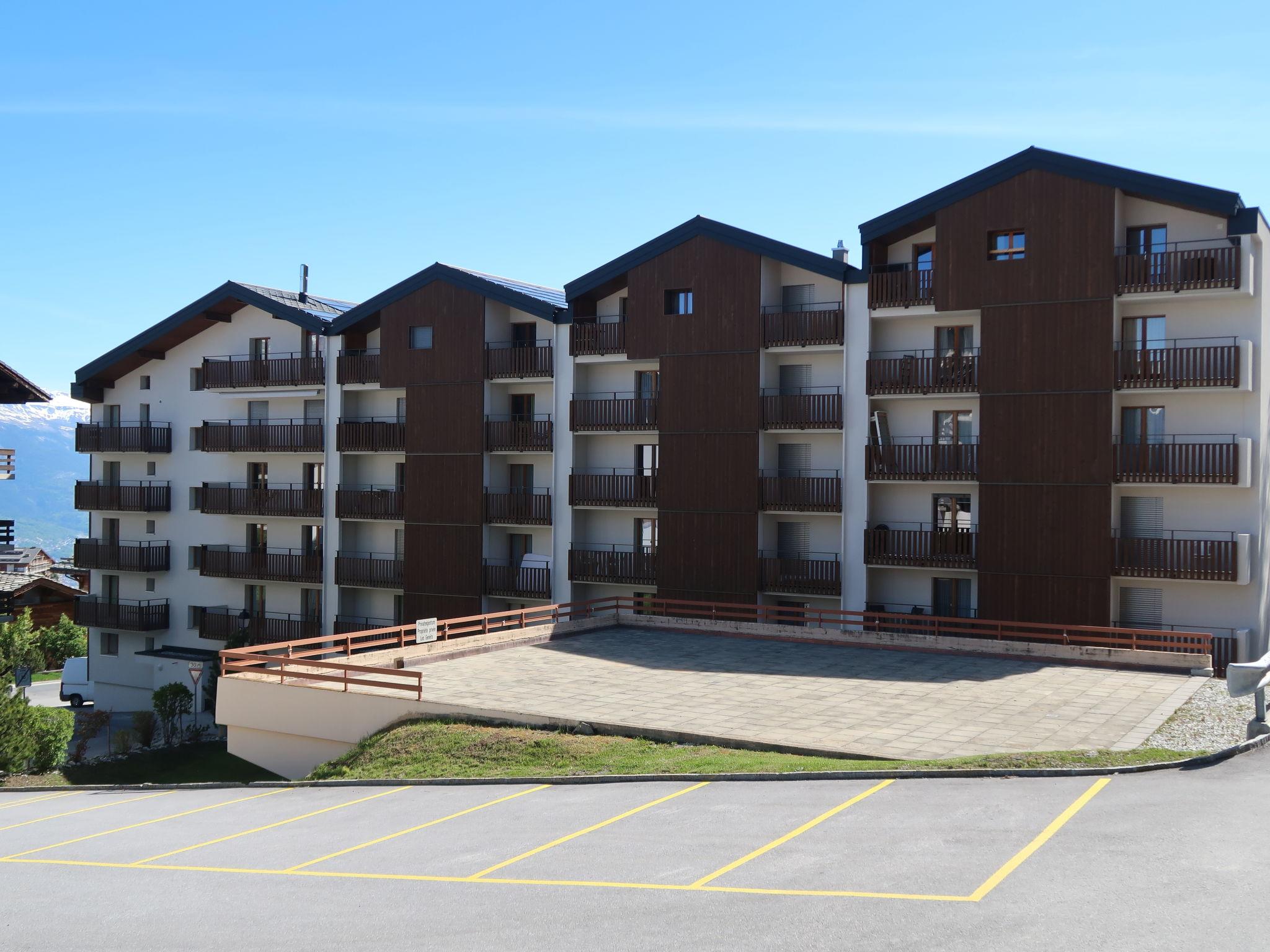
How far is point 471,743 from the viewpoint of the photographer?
69.7 feet

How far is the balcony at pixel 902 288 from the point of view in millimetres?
33312

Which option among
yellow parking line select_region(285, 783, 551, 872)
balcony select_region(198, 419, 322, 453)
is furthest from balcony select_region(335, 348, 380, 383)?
yellow parking line select_region(285, 783, 551, 872)

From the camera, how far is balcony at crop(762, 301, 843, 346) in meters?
34.7

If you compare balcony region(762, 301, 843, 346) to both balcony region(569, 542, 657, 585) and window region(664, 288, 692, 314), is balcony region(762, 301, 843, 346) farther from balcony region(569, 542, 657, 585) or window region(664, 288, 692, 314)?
balcony region(569, 542, 657, 585)

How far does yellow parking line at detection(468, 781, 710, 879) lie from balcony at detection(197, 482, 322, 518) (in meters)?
30.4

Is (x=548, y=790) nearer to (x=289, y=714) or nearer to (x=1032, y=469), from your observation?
(x=289, y=714)

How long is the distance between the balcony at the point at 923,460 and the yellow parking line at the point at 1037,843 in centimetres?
1801

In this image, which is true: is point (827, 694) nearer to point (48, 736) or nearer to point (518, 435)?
point (518, 435)

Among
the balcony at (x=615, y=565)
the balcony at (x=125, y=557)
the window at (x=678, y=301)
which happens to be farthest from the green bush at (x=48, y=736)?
the window at (x=678, y=301)

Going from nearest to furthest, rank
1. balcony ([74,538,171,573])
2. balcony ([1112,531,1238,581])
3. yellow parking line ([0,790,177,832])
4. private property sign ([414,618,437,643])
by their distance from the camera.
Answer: yellow parking line ([0,790,177,832]) < private property sign ([414,618,437,643]) < balcony ([1112,531,1238,581]) < balcony ([74,538,171,573])

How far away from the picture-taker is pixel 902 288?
33.6 metres

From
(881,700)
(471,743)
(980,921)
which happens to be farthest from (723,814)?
(881,700)

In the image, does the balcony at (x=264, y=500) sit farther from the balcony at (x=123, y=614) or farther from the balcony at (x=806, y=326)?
the balcony at (x=806, y=326)

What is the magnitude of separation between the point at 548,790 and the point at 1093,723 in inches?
378
